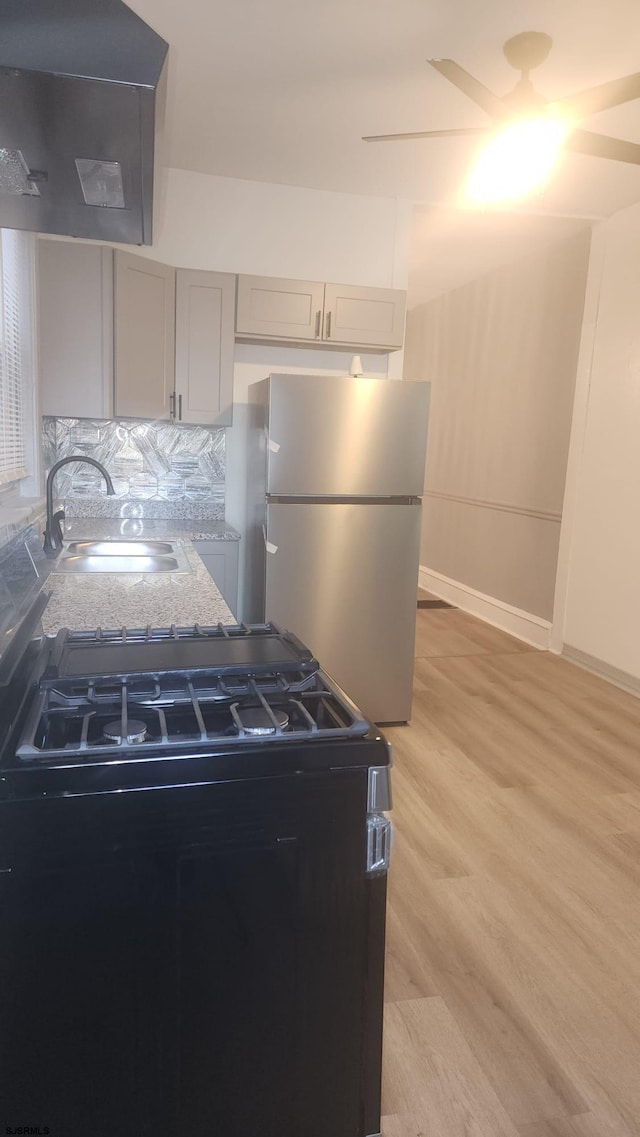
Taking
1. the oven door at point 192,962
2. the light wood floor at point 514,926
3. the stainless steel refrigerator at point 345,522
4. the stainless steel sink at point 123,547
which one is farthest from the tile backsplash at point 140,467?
Result: the oven door at point 192,962

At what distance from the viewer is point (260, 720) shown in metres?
1.00

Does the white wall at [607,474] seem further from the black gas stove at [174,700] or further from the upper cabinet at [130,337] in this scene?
the black gas stove at [174,700]

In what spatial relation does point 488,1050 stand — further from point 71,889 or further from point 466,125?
point 466,125

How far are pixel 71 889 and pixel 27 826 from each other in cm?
10

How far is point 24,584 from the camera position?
157 centimetres

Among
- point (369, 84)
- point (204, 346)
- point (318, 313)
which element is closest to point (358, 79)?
point (369, 84)

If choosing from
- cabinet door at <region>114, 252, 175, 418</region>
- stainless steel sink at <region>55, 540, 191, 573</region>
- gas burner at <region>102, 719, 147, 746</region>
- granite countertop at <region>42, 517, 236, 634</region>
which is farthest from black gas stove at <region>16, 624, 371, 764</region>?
cabinet door at <region>114, 252, 175, 418</region>

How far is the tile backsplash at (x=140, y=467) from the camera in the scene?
3650mm

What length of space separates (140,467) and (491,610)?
2985 millimetres

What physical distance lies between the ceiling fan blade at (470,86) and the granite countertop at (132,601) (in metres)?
1.66

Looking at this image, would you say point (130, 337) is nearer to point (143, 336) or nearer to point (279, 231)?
point (143, 336)

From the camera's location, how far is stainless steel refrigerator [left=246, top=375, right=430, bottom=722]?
123 inches

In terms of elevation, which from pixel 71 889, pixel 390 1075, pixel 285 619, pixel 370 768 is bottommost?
pixel 390 1075

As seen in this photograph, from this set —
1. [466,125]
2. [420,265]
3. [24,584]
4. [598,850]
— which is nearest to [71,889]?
[24,584]
